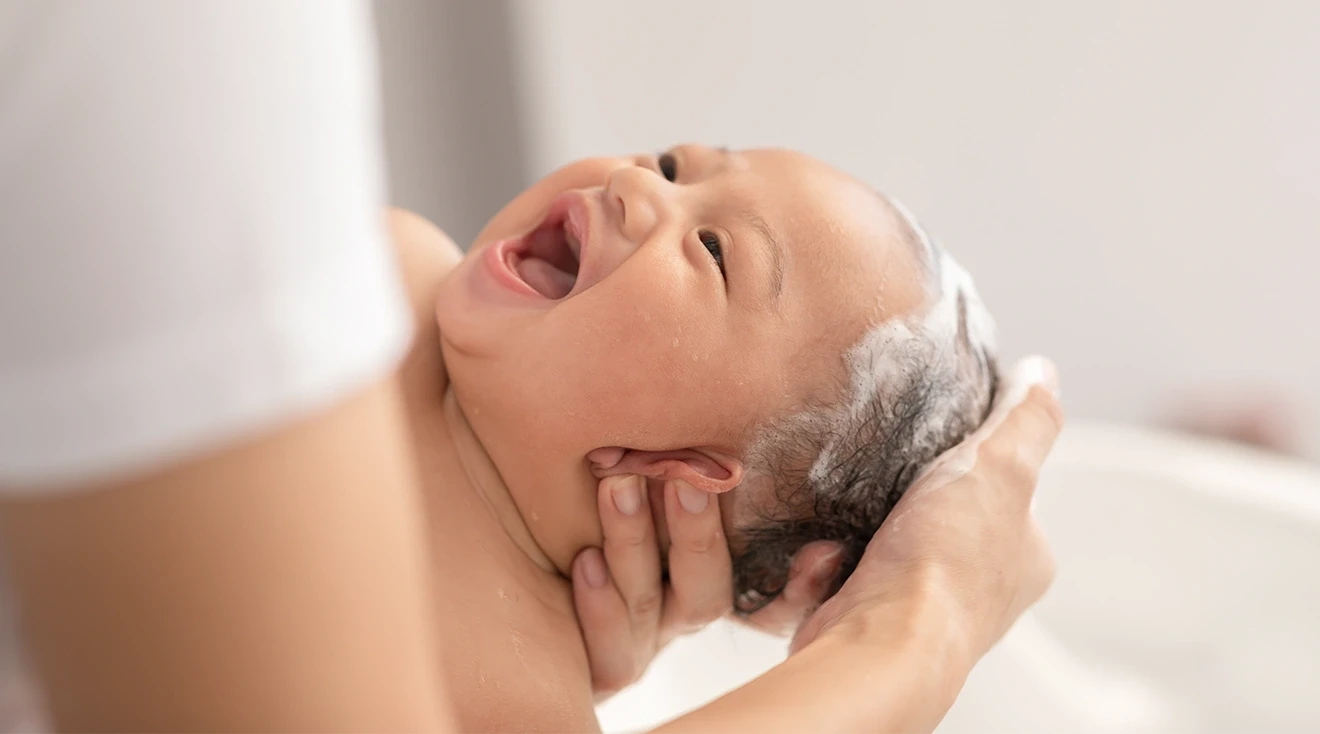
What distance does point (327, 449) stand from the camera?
34 centimetres

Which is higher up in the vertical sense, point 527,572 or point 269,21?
point 269,21

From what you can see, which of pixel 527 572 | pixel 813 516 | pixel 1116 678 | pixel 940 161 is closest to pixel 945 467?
pixel 813 516

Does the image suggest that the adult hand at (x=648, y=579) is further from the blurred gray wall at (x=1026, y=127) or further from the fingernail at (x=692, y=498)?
the blurred gray wall at (x=1026, y=127)

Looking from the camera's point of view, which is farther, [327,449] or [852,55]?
[852,55]

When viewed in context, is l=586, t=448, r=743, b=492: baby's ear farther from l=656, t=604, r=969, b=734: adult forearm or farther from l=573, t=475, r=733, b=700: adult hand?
l=656, t=604, r=969, b=734: adult forearm

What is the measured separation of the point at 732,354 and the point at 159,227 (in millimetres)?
604

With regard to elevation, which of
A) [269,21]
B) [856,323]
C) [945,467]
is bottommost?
[945,467]

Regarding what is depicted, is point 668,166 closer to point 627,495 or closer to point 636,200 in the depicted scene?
point 636,200

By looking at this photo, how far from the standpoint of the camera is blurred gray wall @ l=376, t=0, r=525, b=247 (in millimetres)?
1831

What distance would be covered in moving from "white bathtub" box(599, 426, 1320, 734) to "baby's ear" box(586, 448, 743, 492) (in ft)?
1.76

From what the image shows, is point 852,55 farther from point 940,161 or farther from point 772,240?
point 772,240

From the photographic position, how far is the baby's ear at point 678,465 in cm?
88

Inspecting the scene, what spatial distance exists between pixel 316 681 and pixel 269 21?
0.19 metres

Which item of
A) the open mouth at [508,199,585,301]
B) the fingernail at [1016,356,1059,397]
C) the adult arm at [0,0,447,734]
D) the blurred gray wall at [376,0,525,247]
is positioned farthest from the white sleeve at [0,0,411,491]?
the blurred gray wall at [376,0,525,247]
